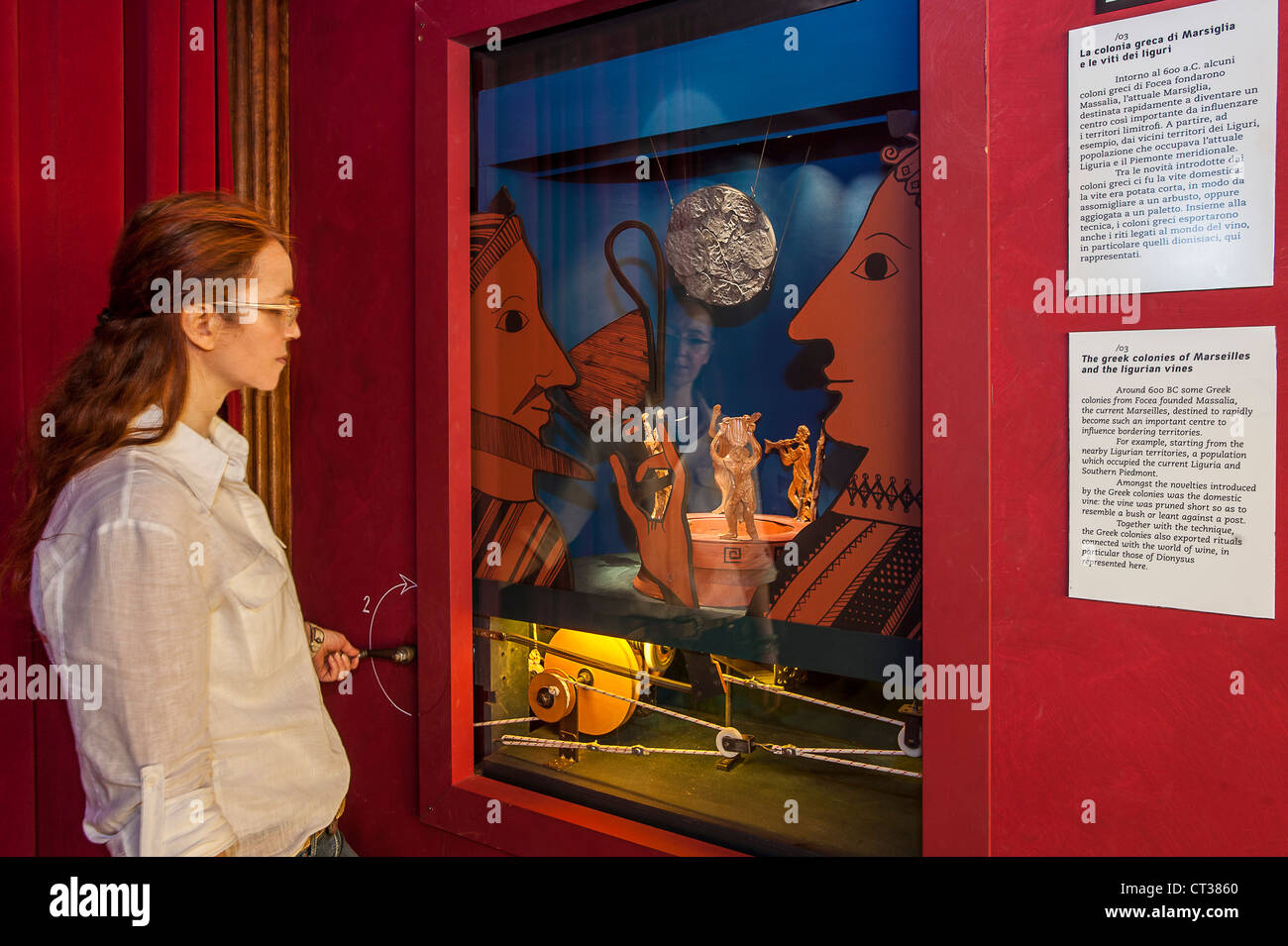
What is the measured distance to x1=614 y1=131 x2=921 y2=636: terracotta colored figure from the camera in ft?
5.23

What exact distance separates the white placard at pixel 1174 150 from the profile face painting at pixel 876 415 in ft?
0.92

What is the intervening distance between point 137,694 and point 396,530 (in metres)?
1.12

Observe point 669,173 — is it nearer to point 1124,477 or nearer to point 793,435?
point 793,435

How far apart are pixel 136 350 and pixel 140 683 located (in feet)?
1.87

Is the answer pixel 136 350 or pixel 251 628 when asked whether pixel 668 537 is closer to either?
pixel 251 628

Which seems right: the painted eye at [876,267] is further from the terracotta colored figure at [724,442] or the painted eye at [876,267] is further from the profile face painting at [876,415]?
the terracotta colored figure at [724,442]

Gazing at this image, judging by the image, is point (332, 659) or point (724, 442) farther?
point (332, 659)

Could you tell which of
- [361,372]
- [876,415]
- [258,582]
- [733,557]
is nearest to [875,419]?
[876,415]

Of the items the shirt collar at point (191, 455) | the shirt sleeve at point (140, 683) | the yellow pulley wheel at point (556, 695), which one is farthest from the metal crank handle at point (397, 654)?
the shirt sleeve at point (140, 683)

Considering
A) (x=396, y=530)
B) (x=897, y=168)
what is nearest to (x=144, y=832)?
(x=396, y=530)

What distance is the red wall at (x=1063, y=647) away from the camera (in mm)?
1338

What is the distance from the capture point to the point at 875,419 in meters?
1.64

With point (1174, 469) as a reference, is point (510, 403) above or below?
above

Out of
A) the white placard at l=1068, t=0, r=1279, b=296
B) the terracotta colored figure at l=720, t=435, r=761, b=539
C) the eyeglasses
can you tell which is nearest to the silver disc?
the terracotta colored figure at l=720, t=435, r=761, b=539
